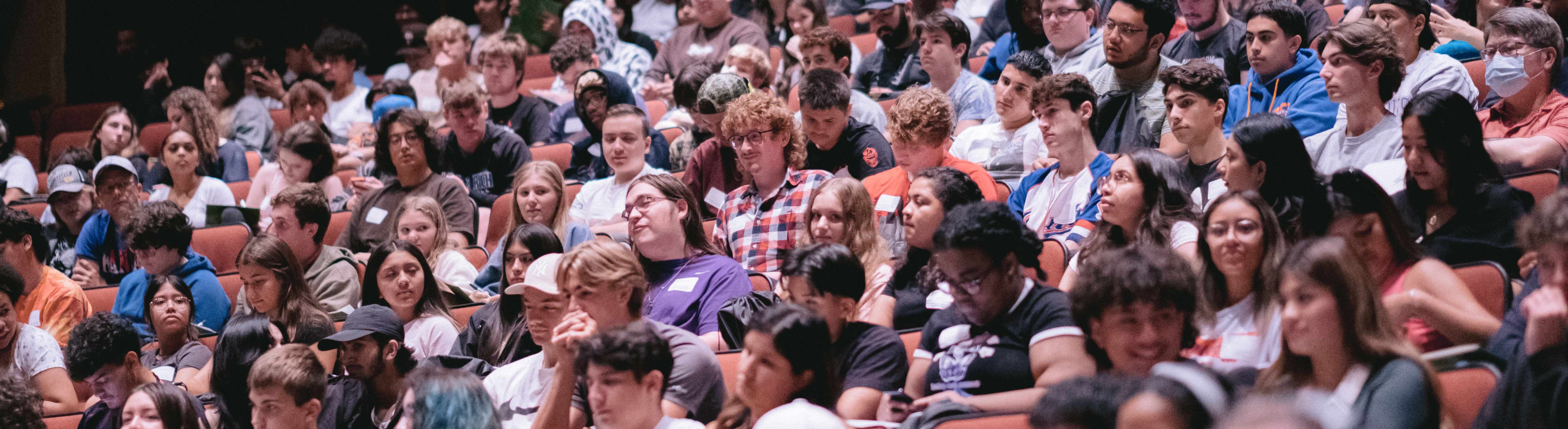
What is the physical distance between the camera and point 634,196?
3199 millimetres

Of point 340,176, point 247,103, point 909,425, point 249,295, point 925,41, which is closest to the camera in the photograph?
point 909,425

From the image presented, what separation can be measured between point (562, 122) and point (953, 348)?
3492 mm

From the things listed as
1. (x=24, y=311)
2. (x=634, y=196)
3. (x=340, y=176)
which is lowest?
(x=340, y=176)

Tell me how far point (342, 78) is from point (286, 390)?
14.1ft

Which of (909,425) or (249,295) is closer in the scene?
(909,425)

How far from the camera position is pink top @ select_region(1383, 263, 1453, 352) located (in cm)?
212

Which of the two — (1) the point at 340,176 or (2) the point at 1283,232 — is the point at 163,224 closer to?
(1) the point at 340,176

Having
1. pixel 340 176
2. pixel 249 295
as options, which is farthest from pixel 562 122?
pixel 249 295

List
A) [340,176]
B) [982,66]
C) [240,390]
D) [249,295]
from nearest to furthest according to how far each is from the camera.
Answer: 1. [240,390]
2. [249,295]
3. [982,66]
4. [340,176]

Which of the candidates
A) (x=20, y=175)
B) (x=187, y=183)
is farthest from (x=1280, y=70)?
(x=20, y=175)

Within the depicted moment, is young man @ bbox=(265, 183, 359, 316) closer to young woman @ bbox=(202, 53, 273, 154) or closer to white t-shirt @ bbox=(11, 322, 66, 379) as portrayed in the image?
white t-shirt @ bbox=(11, 322, 66, 379)

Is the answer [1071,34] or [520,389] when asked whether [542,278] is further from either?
[1071,34]

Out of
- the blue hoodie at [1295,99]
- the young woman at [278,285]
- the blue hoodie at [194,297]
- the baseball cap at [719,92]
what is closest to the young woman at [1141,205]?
the blue hoodie at [1295,99]

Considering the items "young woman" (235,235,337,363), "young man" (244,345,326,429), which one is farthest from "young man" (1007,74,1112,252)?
"young woman" (235,235,337,363)
